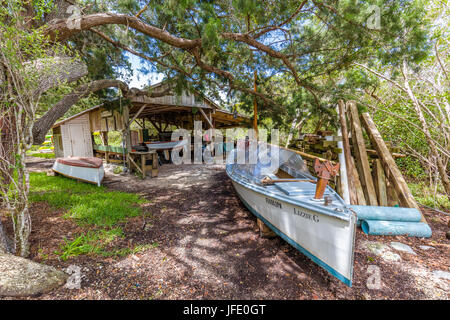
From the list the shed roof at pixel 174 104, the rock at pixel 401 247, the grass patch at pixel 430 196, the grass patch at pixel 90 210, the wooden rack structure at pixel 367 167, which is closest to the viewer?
the grass patch at pixel 90 210

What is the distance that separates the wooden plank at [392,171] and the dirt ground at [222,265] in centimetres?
70

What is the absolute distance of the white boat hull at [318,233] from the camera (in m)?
1.96

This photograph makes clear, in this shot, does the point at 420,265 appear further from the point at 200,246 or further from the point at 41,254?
the point at 41,254

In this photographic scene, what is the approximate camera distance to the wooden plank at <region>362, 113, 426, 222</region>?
12.4 ft

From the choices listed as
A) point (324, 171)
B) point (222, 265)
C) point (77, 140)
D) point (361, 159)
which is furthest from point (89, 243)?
point (77, 140)

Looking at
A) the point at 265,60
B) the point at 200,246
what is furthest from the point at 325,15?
the point at 200,246

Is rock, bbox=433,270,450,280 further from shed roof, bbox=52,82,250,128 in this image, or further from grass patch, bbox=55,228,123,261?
shed roof, bbox=52,82,250,128

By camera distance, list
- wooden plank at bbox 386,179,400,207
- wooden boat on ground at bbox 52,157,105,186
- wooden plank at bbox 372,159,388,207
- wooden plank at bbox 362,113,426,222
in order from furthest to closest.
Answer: wooden boat on ground at bbox 52,157,105,186 < wooden plank at bbox 372,159,388,207 < wooden plank at bbox 386,179,400,207 < wooden plank at bbox 362,113,426,222

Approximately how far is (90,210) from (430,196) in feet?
27.9

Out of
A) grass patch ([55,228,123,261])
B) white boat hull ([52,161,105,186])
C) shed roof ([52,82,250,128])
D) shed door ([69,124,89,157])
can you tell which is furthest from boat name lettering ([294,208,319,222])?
shed door ([69,124,89,157])

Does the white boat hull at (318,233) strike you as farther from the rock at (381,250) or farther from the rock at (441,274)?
the rock at (441,274)

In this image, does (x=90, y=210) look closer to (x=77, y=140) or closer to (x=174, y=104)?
(x=174, y=104)

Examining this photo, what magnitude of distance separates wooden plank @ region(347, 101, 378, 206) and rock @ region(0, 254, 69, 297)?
5.73 metres

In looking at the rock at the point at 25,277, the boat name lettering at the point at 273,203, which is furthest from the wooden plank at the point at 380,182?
the rock at the point at 25,277
